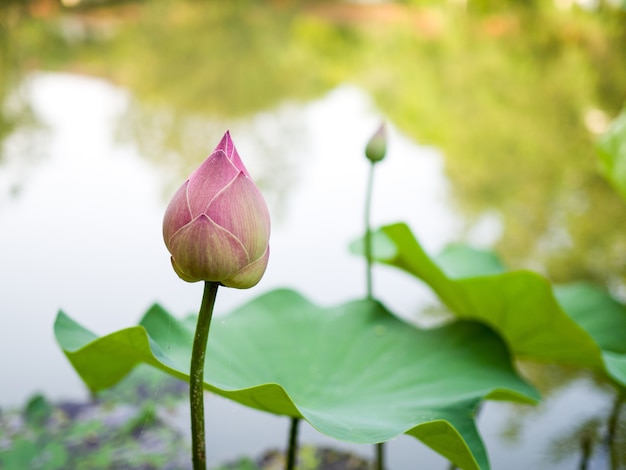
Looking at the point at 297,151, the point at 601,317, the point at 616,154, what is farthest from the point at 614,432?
the point at 297,151

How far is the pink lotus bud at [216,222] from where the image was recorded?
441 mm

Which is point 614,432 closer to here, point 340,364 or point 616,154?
point 616,154

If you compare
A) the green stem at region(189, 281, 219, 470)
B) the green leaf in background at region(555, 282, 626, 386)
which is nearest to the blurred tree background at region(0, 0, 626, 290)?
the green leaf in background at region(555, 282, 626, 386)

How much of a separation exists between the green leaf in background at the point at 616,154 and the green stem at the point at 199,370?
790 millimetres

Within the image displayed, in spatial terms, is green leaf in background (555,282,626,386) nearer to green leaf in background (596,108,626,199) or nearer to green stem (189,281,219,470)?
green leaf in background (596,108,626,199)

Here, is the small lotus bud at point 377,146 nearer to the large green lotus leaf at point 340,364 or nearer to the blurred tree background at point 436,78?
the large green lotus leaf at point 340,364

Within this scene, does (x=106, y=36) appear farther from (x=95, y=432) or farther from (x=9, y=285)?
(x=95, y=432)

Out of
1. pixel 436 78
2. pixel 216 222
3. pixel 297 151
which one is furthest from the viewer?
pixel 436 78

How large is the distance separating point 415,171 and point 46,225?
64.1 inches

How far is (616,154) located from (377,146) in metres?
0.48

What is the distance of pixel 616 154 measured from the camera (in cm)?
109

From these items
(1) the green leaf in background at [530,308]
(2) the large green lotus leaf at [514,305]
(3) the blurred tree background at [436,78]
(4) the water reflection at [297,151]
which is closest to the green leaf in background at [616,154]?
(1) the green leaf in background at [530,308]

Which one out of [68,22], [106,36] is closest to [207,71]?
[106,36]

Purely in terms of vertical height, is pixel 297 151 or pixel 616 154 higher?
pixel 297 151
